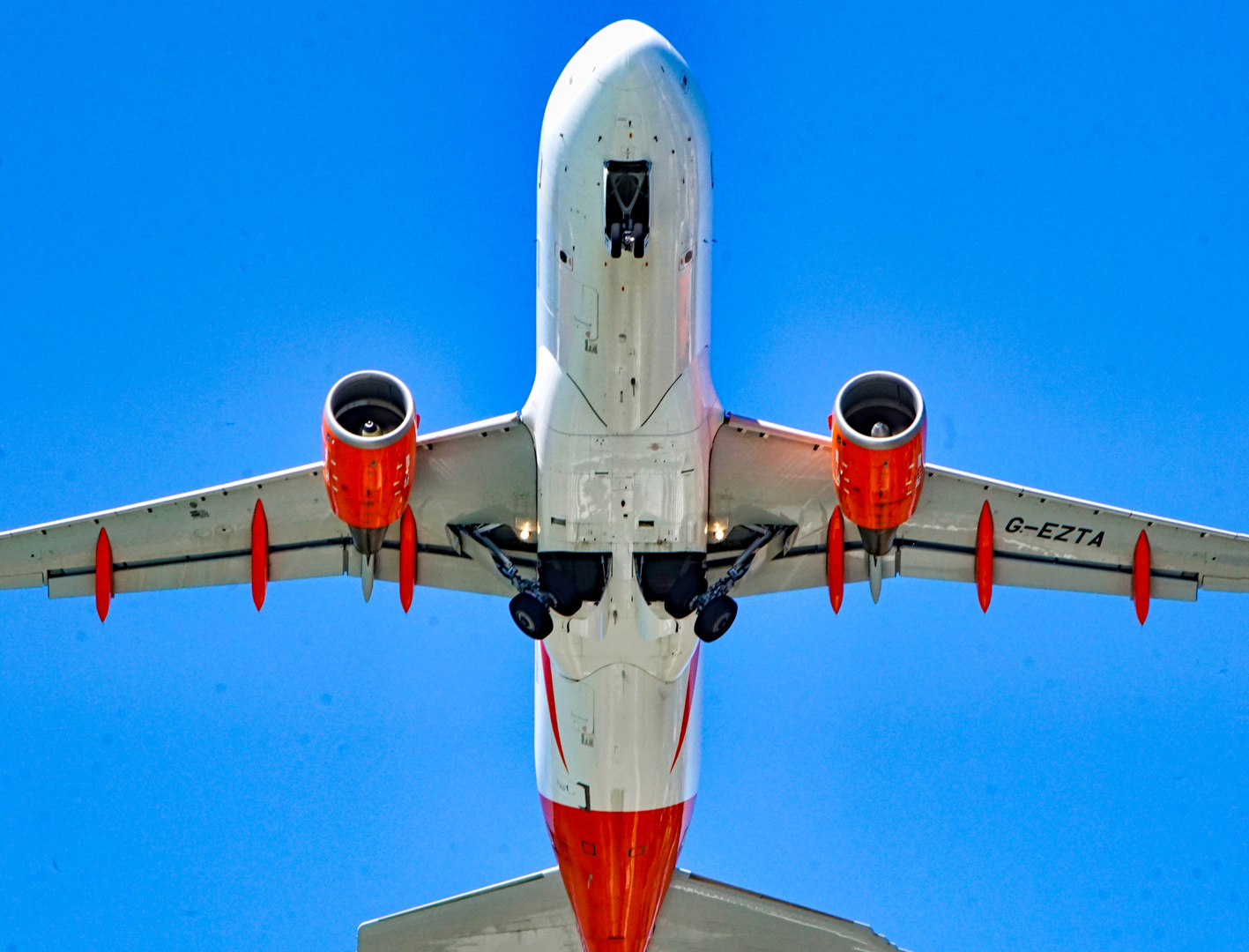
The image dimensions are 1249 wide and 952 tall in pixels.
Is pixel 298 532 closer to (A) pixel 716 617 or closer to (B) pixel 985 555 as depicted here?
(A) pixel 716 617

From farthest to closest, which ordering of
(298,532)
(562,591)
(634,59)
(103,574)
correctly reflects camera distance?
1. (298,532)
2. (103,574)
3. (562,591)
4. (634,59)

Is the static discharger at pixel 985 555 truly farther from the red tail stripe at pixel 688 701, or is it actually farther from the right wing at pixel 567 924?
the right wing at pixel 567 924

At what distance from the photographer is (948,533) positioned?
23188mm

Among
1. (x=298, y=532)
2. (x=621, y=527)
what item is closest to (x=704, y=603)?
(x=621, y=527)

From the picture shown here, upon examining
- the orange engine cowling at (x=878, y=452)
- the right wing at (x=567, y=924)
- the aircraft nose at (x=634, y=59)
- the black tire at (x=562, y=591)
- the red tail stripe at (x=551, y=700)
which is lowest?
the right wing at (x=567, y=924)

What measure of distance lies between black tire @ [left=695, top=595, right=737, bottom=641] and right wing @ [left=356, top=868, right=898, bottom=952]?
241 inches

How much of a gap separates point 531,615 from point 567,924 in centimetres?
679

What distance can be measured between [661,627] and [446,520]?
3.53 meters

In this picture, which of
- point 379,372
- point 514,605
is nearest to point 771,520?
point 514,605

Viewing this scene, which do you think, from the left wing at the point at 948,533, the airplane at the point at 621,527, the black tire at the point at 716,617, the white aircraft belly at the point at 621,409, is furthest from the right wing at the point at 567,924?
the black tire at the point at 716,617

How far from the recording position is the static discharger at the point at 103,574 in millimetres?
22609

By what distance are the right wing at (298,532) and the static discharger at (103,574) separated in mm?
90

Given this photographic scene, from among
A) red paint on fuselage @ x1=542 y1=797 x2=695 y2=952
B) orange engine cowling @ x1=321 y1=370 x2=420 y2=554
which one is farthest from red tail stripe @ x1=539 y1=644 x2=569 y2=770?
orange engine cowling @ x1=321 y1=370 x2=420 y2=554

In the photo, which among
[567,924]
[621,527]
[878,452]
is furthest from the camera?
[567,924]
